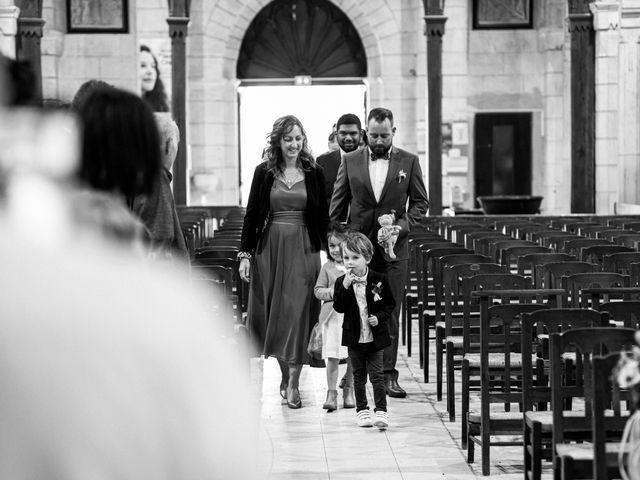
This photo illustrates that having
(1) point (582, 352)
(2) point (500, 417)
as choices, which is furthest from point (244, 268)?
(1) point (582, 352)

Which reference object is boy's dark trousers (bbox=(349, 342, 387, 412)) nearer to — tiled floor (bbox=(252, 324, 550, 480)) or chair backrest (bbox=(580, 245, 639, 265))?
tiled floor (bbox=(252, 324, 550, 480))

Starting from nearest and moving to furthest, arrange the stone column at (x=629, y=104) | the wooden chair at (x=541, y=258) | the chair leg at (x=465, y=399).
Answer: the chair leg at (x=465, y=399)
the wooden chair at (x=541, y=258)
the stone column at (x=629, y=104)

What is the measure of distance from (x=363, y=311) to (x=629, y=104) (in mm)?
15934

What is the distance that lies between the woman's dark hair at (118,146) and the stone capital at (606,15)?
2039 centimetres

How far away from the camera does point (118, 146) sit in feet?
5.08

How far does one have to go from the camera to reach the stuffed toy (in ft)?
27.3

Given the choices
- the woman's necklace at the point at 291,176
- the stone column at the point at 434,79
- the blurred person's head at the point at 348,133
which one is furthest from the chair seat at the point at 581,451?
the stone column at the point at 434,79

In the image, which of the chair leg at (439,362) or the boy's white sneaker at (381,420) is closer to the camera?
the boy's white sneaker at (381,420)

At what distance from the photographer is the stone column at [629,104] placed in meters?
21.8

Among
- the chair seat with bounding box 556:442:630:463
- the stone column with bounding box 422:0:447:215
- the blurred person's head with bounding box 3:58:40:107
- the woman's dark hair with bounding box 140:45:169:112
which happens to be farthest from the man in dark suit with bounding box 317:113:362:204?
the woman's dark hair with bounding box 140:45:169:112

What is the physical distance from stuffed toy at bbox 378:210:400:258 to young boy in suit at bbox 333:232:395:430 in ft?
2.79

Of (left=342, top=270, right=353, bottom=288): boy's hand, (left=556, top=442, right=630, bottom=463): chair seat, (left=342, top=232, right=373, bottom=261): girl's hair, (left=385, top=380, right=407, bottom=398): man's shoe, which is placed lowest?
(left=385, top=380, right=407, bottom=398): man's shoe

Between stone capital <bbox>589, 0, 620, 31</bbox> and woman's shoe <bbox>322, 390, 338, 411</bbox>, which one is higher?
stone capital <bbox>589, 0, 620, 31</bbox>

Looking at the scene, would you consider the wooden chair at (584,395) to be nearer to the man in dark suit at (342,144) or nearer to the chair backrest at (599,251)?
the man in dark suit at (342,144)
